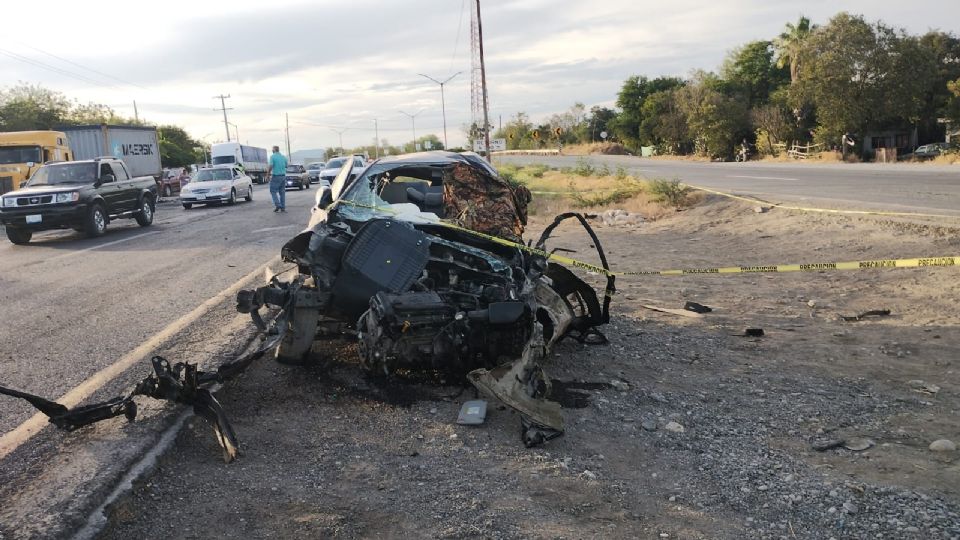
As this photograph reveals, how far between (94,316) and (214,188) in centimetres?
1782

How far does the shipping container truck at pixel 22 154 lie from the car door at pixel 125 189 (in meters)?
6.56

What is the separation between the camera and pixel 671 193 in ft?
55.5

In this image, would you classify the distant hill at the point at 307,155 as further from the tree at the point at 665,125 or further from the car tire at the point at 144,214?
the car tire at the point at 144,214

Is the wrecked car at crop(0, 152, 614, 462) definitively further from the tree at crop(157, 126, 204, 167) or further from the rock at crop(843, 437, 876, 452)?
the tree at crop(157, 126, 204, 167)

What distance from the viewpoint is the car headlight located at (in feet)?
47.4

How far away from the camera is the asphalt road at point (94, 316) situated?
380 cm

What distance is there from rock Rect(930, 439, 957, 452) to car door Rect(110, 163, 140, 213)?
16.7 meters

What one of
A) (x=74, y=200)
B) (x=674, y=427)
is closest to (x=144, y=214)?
(x=74, y=200)

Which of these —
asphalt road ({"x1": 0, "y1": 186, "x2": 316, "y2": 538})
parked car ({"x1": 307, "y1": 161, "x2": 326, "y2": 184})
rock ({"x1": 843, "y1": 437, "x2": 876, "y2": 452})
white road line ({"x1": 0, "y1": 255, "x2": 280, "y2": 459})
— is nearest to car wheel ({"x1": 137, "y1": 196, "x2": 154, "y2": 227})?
asphalt road ({"x1": 0, "y1": 186, "x2": 316, "y2": 538})

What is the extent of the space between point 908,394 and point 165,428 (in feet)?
15.5

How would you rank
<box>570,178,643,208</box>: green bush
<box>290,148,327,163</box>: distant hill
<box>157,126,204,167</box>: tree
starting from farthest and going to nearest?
<box>290,148,327,163</box>: distant hill, <box>157,126,204,167</box>: tree, <box>570,178,643,208</box>: green bush

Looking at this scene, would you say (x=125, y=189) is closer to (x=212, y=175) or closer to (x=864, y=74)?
(x=212, y=175)

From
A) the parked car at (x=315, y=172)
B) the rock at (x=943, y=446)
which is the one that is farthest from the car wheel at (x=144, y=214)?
the parked car at (x=315, y=172)

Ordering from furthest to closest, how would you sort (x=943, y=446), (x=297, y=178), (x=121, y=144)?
(x=297, y=178) < (x=121, y=144) < (x=943, y=446)
